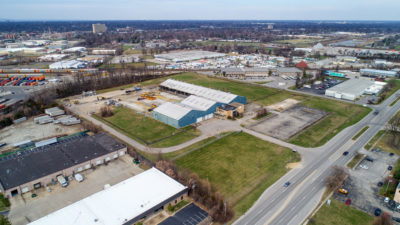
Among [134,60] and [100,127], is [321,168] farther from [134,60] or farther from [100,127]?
[134,60]

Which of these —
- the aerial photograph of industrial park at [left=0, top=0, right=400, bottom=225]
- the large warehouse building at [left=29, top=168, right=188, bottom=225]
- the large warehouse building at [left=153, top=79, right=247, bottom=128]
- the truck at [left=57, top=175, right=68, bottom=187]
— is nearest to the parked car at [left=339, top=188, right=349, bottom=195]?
the aerial photograph of industrial park at [left=0, top=0, right=400, bottom=225]

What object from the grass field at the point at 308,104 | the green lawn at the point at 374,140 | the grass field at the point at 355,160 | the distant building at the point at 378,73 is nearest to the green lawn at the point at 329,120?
the grass field at the point at 308,104

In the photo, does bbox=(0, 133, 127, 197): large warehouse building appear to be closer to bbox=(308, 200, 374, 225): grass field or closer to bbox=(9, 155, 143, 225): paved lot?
bbox=(9, 155, 143, 225): paved lot

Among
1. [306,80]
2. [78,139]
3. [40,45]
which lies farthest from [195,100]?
[40,45]

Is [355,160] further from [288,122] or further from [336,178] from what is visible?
[288,122]

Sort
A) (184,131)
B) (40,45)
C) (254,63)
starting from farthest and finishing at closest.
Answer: (40,45), (254,63), (184,131)

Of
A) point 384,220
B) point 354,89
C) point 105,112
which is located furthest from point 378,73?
point 105,112

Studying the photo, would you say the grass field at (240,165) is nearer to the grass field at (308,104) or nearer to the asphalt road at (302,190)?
the asphalt road at (302,190)
